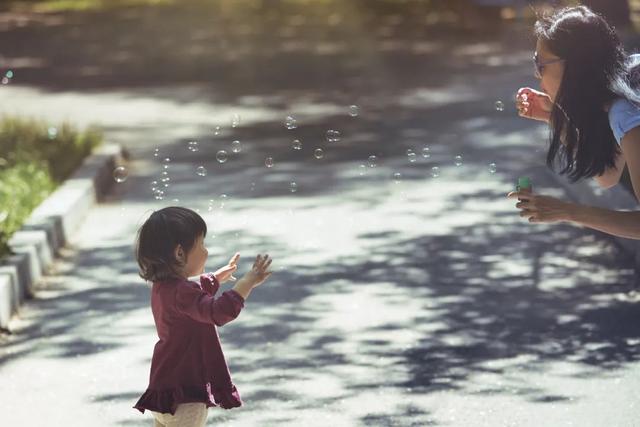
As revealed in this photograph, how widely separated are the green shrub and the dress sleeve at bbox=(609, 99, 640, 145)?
4.72 m

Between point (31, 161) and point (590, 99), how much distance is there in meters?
8.20

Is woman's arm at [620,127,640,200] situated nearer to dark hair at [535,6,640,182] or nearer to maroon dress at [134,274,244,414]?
dark hair at [535,6,640,182]

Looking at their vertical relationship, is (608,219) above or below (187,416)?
above

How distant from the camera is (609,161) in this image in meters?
5.54

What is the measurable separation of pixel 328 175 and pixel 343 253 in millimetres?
3120

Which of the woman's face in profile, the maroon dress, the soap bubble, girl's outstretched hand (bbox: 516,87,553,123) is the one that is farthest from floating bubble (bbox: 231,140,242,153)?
the maroon dress

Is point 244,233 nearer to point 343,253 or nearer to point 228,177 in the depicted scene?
point 343,253

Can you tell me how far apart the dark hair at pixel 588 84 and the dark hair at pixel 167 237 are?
1381 mm

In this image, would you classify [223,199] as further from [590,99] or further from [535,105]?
[590,99]

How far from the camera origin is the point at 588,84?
17.9 feet

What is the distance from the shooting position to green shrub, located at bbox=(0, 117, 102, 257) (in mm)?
10896

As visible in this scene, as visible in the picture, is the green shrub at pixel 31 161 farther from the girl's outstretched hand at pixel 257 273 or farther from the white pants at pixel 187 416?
the girl's outstretched hand at pixel 257 273

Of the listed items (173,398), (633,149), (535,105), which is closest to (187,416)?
(173,398)

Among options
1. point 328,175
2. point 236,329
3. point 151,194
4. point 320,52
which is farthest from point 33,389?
point 320,52
